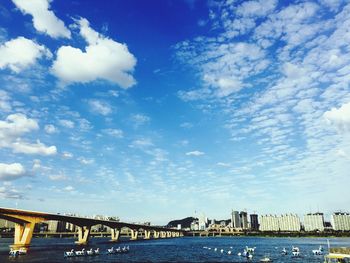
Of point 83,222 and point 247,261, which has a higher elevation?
point 83,222

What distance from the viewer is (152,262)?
9000cm

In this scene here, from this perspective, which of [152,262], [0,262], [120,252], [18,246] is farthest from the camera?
[120,252]

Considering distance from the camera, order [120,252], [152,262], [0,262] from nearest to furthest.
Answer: [0,262], [152,262], [120,252]

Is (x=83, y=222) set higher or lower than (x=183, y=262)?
higher

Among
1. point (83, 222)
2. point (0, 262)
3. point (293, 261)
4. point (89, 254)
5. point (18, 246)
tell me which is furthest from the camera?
point (83, 222)

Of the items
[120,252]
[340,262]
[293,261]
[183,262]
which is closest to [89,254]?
[120,252]

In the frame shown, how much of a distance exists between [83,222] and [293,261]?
358 feet

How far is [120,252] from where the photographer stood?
127m

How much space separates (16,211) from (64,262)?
38.6 metres

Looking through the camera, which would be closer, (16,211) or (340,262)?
(340,262)

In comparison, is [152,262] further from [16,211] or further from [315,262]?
[16,211]

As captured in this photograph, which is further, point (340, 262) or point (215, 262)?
point (215, 262)

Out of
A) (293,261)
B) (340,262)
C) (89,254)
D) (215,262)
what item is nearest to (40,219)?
(89,254)

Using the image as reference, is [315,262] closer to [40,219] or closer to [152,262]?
[152,262]
